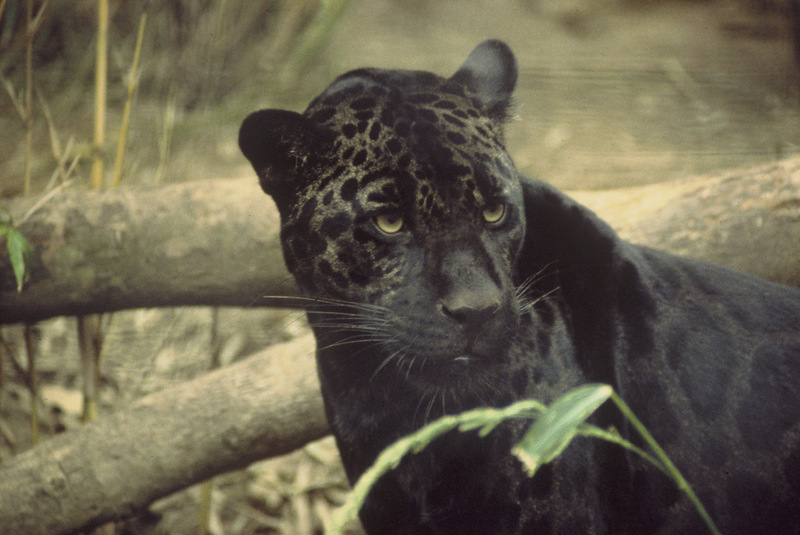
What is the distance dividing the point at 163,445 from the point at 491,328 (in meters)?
1.74

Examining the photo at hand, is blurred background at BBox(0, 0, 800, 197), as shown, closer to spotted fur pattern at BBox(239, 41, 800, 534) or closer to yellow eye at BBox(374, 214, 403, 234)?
spotted fur pattern at BBox(239, 41, 800, 534)

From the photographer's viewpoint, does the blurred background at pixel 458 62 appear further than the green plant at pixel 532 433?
Yes

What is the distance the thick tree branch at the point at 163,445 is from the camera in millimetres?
→ 2969

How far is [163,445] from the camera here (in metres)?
3.06

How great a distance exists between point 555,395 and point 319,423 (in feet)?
4.68

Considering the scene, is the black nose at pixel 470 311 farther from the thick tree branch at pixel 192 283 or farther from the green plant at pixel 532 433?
the thick tree branch at pixel 192 283

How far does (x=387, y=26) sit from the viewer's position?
653 cm

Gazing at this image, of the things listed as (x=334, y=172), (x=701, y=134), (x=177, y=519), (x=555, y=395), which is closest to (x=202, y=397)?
(x=177, y=519)

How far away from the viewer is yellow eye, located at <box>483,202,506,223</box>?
2.11 meters

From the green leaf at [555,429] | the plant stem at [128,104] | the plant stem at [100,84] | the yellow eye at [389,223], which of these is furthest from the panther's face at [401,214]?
the plant stem at [100,84]

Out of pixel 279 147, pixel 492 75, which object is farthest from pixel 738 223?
pixel 279 147

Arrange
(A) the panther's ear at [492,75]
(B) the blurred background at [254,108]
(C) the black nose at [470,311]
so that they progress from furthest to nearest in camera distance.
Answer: (B) the blurred background at [254,108] < (A) the panther's ear at [492,75] < (C) the black nose at [470,311]

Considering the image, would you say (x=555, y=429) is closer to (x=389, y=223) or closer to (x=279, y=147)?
(x=389, y=223)

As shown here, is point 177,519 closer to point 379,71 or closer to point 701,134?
point 379,71
